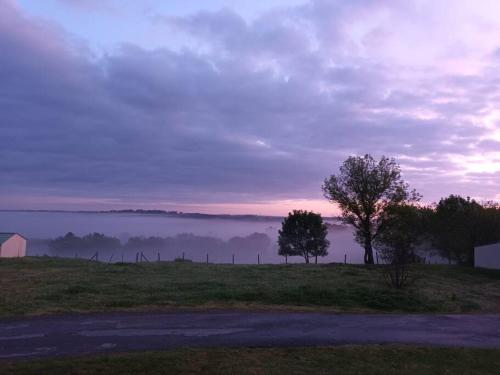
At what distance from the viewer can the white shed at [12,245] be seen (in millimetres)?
51844

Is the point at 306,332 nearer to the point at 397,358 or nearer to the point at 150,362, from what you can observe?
the point at 397,358

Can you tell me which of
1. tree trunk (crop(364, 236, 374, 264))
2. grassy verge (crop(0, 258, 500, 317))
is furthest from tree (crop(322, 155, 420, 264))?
grassy verge (crop(0, 258, 500, 317))

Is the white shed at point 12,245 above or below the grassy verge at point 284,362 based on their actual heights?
above

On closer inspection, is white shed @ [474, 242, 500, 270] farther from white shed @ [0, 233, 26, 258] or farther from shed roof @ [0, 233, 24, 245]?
shed roof @ [0, 233, 24, 245]

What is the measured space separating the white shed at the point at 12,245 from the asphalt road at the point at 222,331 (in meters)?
42.1

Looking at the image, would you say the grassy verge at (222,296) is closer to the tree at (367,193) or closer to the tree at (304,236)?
the tree at (367,193)

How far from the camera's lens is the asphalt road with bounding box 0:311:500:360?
1088 centimetres

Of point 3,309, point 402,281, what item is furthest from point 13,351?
point 402,281

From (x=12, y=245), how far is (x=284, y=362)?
5108 centimetres

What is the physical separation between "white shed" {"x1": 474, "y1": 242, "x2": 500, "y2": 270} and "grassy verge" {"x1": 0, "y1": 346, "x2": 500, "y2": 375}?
1413 inches

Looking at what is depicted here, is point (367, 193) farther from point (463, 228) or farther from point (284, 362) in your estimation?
point (284, 362)

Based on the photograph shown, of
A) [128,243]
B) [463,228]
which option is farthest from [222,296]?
[128,243]

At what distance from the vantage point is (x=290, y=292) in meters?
20.3

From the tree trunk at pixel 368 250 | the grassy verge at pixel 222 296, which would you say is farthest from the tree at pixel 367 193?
the grassy verge at pixel 222 296
